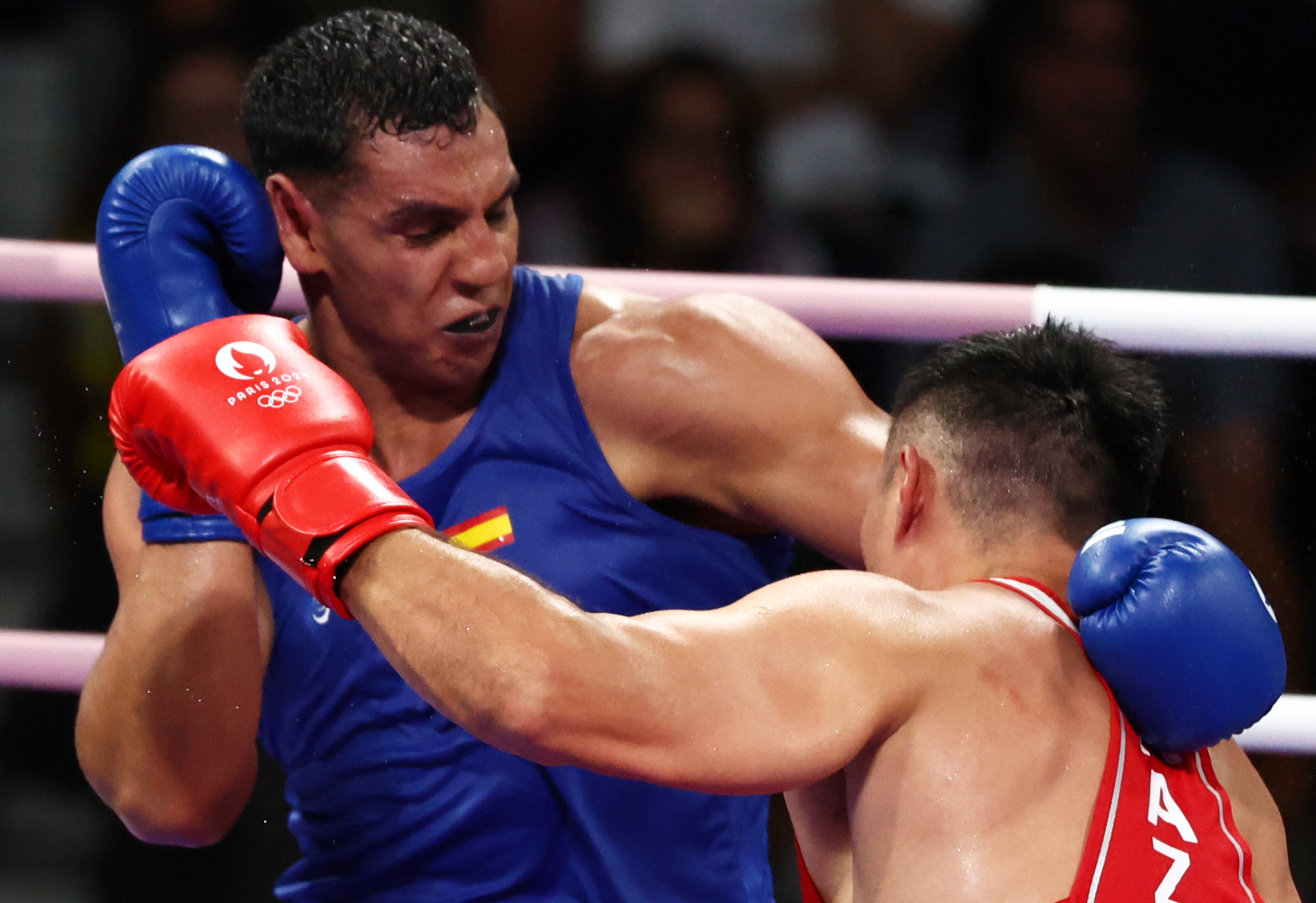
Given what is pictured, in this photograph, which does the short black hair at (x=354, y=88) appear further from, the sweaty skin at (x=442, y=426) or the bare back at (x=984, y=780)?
the bare back at (x=984, y=780)

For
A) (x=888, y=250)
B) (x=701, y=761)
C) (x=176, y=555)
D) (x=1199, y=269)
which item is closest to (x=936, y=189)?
(x=888, y=250)

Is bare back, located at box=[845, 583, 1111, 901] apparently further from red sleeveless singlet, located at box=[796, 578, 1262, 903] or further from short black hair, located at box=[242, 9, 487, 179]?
short black hair, located at box=[242, 9, 487, 179]

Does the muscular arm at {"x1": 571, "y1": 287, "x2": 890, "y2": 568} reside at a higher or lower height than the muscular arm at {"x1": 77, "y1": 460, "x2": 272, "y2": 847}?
higher

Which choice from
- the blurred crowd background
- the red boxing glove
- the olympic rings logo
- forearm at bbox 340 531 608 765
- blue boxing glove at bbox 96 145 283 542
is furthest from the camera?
the blurred crowd background

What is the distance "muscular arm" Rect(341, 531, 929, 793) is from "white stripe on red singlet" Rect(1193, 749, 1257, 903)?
30 centimetres

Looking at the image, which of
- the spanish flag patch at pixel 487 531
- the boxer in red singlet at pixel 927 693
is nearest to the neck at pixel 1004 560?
the boxer in red singlet at pixel 927 693

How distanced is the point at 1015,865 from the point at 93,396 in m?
2.47

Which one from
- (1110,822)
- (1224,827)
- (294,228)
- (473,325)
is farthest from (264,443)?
(1224,827)

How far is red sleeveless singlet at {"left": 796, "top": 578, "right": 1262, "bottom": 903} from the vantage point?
107 centimetres

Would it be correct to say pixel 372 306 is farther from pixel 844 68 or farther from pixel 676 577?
pixel 844 68

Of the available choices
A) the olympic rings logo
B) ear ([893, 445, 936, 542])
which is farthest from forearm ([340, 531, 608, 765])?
ear ([893, 445, 936, 542])

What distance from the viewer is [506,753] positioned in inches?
58.9

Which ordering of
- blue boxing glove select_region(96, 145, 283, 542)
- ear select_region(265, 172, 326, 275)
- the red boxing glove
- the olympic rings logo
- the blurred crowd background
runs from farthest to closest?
1. the blurred crowd background
2. ear select_region(265, 172, 326, 275)
3. blue boxing glove select_region(96, 145, 283, 542)
4. the olympic rings logo
5. the red boxing glove

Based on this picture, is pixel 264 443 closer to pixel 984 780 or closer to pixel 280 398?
pixel 280 398
